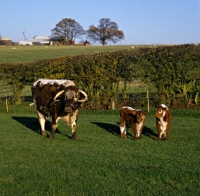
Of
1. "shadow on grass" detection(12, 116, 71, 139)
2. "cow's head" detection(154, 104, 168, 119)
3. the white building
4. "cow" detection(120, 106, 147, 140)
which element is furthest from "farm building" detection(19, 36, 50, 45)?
"cow's head" detection(154, 104, 168, 119)

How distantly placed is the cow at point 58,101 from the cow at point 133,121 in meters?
1.39

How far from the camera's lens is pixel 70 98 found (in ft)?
46.5

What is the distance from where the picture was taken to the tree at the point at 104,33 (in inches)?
4264

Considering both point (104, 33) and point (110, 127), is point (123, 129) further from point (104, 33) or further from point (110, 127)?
point (104, 33)

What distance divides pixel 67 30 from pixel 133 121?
10022 cm

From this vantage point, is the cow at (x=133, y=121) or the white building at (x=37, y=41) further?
the white building at (x=37, y=41)

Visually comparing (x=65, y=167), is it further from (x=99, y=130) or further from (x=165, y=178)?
(x=99, y=130)

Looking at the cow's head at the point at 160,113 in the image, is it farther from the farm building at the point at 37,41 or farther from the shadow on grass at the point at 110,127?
the farm building at the point at 37,41

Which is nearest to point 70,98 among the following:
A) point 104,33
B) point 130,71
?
point 130,71

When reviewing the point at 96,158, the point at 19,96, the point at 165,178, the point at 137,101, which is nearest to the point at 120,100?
the point at 137,101

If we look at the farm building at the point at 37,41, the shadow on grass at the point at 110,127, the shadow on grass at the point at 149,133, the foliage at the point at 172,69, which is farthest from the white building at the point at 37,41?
the shadow on grass at the point at 149,133

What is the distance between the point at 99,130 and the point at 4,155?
18.0 ft

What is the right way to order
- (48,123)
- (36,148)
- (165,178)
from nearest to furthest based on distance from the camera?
(165,178) < (36,148) < (48,123)

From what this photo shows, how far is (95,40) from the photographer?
109188mm
